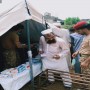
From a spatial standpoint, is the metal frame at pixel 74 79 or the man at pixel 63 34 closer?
the metal frame at pixel 74 79

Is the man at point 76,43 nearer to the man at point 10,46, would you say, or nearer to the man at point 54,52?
the man at point 54,52

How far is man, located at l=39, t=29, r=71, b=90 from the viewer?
5.82 m

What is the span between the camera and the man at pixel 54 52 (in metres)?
5.82

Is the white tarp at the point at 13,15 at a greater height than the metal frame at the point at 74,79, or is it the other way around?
the white tarp at the point at 13,15

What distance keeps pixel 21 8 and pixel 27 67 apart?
55.1 inches

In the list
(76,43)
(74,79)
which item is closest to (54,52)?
(74,79)

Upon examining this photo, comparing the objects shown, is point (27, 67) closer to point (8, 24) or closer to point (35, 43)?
point (8, 24)

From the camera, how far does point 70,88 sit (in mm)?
5906

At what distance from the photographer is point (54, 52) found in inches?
234

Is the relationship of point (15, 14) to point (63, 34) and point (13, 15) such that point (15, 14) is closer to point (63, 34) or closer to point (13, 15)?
point (13, 15)

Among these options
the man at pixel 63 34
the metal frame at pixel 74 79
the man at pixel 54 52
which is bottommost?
the metal frame at pixel 74 79

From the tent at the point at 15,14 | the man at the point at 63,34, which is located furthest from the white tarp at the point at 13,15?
the man at the point at 63,34

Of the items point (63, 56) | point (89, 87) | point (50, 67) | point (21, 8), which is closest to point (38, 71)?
point (50, 67)

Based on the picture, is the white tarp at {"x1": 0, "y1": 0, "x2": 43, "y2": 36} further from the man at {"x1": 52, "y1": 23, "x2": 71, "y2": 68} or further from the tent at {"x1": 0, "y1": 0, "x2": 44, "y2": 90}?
the man at {"x1": 52, "y1": 23, "x2": 71, "y2": 68}
